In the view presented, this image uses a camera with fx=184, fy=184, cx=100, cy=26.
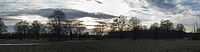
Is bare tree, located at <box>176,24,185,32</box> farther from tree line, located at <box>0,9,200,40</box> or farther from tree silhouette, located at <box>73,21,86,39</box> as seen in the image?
tree silhouette, located at <box>73,21,86,39</box>

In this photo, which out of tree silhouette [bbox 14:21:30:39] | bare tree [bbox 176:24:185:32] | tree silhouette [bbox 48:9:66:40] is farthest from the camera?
bare tree [bbox 176:24:185:32]

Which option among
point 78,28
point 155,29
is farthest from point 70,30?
point 155,29

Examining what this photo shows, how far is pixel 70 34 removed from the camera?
7544 centimetres

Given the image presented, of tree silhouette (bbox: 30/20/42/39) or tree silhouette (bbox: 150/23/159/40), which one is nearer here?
tree silhouette (bbox: 30/20/42/39)

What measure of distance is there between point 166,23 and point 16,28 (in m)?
74.7

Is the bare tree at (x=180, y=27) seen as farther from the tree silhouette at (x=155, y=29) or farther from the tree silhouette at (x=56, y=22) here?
the tree silhouette at (x=56, y=22)

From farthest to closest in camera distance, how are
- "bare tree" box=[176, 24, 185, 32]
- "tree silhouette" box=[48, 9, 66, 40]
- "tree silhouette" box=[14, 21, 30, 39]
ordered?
"bare tree" box=[176, 24, 185, 32] < "tree silhouette" box=[14, 21, 30, 39] < "tree silhouette" box=[48, 9, 66, 40]

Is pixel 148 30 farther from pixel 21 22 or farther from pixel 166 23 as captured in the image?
pixel 21 22

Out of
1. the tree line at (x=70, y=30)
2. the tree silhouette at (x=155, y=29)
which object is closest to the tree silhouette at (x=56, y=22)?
the tree line at (x=70, y=30)

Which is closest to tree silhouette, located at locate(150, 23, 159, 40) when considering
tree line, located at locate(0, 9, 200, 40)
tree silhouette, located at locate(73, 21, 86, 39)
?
tree line, located at locate(0, 9, 200, 40)

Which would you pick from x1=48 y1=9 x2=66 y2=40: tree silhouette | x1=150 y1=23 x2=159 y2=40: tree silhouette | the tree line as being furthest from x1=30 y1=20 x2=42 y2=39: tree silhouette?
x1=150 y1=23 x2=159 y2=40: tree silhouette

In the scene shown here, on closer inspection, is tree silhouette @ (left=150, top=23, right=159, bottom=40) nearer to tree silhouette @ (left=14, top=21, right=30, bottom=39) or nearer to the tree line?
the tree line

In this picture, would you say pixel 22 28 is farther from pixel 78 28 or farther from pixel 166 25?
pixel 166 25

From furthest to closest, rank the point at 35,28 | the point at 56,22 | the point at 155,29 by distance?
the point at 155,29 → the point at 35,28 → the point at 56,22
